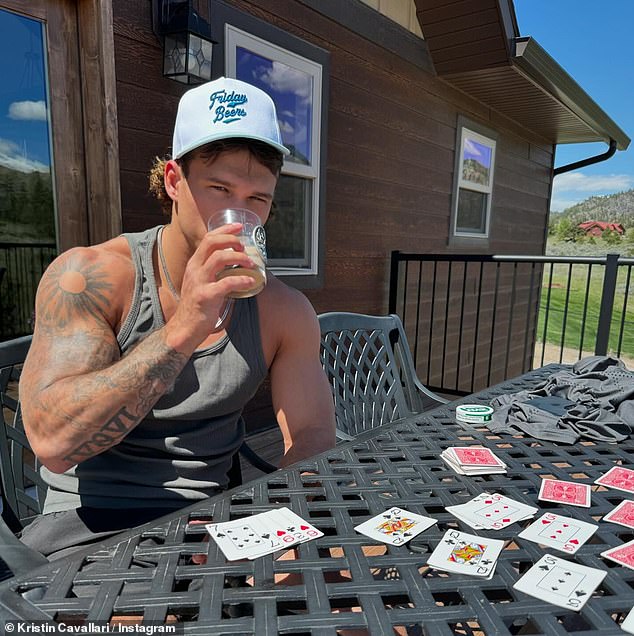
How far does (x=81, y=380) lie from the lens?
3.25 ft

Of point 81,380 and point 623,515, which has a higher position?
point 81,380

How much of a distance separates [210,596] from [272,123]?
105cm

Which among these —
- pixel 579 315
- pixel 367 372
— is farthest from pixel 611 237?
pixel 367 372

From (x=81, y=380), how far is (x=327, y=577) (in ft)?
1.99

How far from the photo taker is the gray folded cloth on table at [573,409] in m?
1.34

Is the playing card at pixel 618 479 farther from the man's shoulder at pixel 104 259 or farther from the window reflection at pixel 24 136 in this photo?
the window reflection at pixel 24 136

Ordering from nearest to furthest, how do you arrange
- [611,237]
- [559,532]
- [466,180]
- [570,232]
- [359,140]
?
1. [559,532]
2. [359,140]
3. [466,180]
4. [570,232]
5. [611,237]

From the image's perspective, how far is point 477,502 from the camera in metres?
0.96

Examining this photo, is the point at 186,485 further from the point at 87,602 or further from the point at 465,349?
the point at 465,349

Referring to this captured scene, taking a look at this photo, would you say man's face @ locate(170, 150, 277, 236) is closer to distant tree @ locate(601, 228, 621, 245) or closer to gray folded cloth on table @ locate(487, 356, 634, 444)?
gray folded cloth on table @ locate(487, 356, 634, 444)

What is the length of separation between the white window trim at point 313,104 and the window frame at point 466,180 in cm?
218

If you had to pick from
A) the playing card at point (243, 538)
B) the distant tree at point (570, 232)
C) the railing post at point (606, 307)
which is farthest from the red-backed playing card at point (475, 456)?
the distant tree at point (570, 232)

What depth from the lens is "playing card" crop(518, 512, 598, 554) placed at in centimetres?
83

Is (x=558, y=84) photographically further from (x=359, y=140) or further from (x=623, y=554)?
(x=623, y=554)
